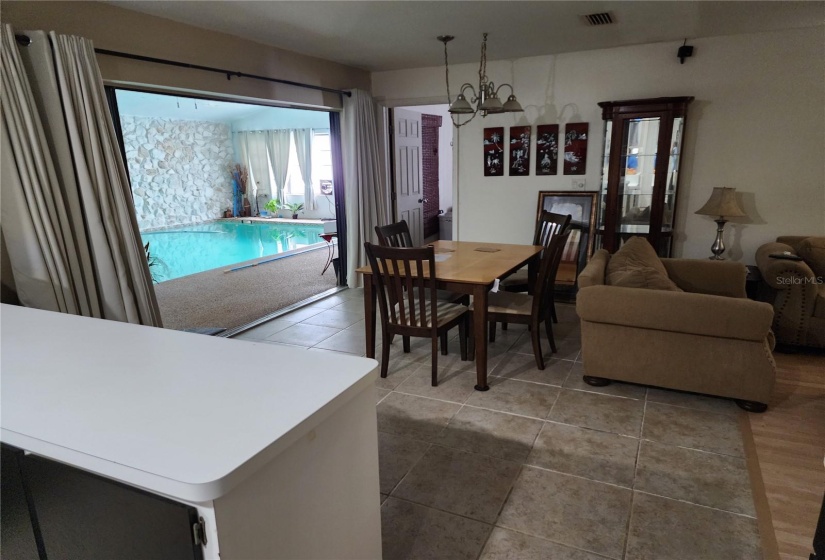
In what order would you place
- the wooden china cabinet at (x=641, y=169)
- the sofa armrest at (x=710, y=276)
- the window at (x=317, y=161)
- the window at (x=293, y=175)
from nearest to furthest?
the sofa armrest at (x=710, y=276)
the wooden china cabinet at (x=641, y=169)
the window at (x=317, y=161)
the window at (x=293, y=175)

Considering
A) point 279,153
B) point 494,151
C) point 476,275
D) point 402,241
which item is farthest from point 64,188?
point 279,153

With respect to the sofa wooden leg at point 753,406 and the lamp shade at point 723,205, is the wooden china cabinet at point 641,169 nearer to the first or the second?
the lamp shade at point 723,205

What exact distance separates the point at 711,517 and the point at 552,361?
1.54 m

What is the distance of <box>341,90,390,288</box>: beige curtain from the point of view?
5094mm

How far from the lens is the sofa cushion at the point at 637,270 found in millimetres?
2764

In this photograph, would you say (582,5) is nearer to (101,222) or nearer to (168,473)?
(101,222)

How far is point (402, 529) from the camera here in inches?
73.7

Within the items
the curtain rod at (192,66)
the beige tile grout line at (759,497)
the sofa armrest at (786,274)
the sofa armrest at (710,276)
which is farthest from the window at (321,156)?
the beige tile grout line at (759,497)

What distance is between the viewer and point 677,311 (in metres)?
2.60

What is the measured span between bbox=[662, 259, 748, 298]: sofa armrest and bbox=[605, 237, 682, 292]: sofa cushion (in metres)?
0.20

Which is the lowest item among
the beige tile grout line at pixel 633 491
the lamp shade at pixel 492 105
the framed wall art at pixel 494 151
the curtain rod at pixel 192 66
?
the beige tile grout line at pixel 633 491

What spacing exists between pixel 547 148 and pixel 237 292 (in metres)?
3.70

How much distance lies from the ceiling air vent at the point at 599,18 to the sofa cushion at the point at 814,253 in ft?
7.55

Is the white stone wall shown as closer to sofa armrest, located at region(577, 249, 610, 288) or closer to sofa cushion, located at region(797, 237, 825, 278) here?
sofa armrest, located at region(577, 249, 610, 288)
